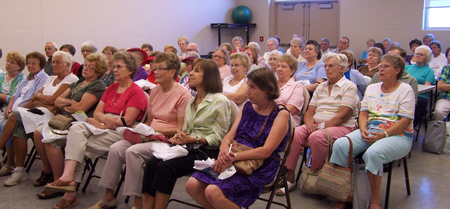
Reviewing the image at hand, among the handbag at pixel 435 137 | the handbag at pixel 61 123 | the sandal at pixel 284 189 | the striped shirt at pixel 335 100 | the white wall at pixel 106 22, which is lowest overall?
the sandal at pixel 284 189

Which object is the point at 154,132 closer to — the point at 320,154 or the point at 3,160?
the point at 320,154

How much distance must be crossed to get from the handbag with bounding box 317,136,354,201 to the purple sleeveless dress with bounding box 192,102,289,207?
0.56 metres

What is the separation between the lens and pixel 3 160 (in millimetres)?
4074

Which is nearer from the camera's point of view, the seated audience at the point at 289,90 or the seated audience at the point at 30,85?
the seated audience at the point at 289,90

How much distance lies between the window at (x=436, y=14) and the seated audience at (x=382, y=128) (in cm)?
698

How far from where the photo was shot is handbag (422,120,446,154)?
4121 millimetres

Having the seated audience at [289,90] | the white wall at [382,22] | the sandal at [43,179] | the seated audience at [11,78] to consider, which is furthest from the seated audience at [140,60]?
the white wall at [382,22]

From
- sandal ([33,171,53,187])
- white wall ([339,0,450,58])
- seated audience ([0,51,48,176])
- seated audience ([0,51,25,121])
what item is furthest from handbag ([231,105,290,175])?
white wall ([339,0,450,58])

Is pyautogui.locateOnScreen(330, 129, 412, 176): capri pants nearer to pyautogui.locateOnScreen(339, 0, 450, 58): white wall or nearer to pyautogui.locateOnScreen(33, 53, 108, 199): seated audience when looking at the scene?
pyautogui.locateOnScreen(33, 53, 108, 199): seated audience

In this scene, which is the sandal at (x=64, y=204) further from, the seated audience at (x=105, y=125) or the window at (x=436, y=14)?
the window at (x=436, y=14)

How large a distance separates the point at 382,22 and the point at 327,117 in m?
7.24

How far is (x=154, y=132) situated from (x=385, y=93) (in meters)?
1.85

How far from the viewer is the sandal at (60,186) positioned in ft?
8.98

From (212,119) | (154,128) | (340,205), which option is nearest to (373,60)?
(340,205)
